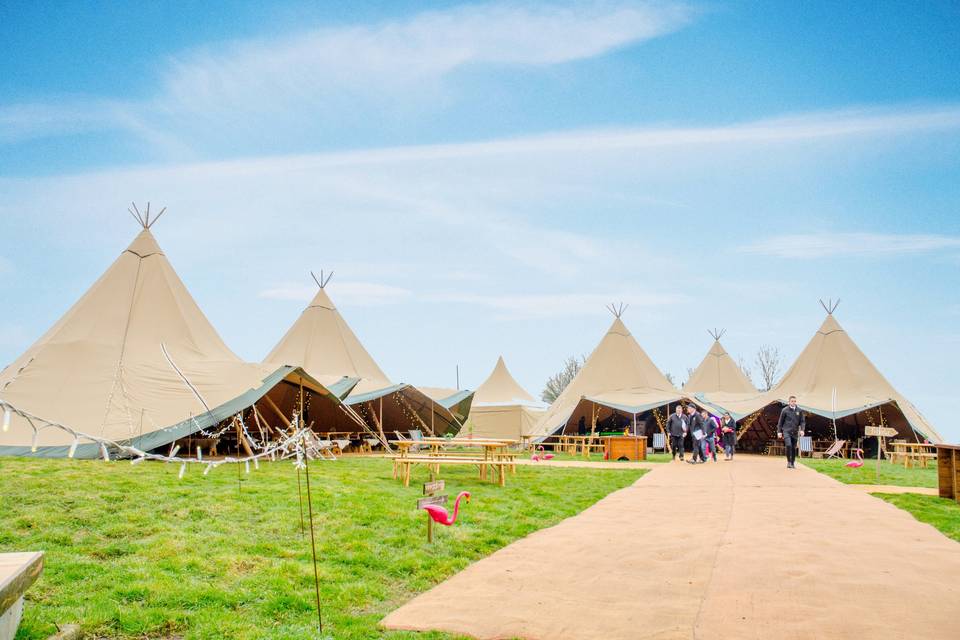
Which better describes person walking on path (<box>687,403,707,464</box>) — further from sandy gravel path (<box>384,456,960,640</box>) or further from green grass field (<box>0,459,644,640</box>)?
sandy gravel path (<box>384,456,960,640</box>)

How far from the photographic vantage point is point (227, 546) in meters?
6.16

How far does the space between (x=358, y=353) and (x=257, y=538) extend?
19.9m

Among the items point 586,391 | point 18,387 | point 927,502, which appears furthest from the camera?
point 586,391

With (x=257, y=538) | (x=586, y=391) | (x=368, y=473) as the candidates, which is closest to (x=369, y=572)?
(x=257, y=538)

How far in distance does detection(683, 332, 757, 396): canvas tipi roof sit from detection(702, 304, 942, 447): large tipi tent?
12.5 feet

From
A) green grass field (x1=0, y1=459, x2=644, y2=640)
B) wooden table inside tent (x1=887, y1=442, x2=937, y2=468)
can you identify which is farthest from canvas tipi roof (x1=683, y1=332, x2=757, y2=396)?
green grass field (x1=0, y1=459, x2=644, y2=640)

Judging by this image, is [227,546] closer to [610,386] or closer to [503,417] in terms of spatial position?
[610,386]

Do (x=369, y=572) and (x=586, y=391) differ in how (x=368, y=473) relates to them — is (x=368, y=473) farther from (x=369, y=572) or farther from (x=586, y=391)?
(x=586, y=391)

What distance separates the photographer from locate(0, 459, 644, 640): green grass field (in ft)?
14.9

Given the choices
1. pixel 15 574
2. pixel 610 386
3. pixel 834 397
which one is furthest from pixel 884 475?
pixel 15 574

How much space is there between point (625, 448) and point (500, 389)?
45.6 ft

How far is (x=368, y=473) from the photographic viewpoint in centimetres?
1253

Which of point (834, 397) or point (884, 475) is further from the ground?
point (834, 397)

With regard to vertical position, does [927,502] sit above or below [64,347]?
below
